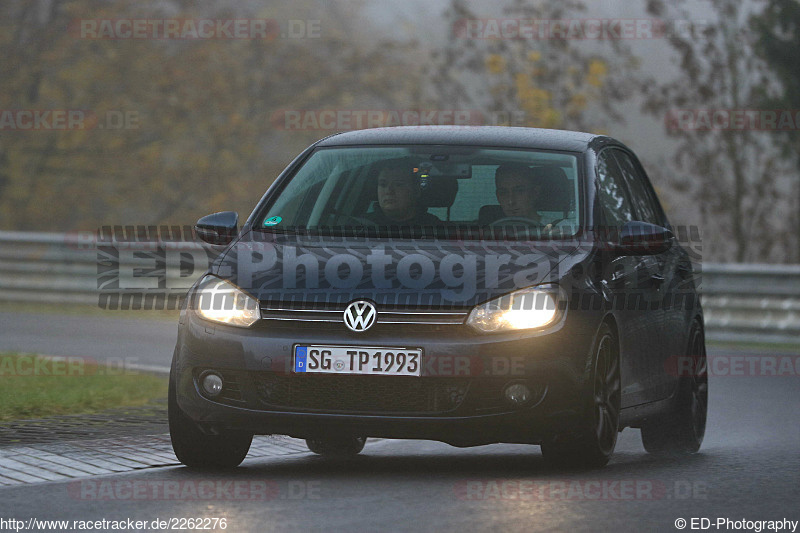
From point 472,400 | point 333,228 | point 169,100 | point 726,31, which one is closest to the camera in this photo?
point 472,400

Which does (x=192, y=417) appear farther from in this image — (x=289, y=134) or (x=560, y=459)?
(x=289, y=134)

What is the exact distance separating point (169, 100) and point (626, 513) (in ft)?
96.3

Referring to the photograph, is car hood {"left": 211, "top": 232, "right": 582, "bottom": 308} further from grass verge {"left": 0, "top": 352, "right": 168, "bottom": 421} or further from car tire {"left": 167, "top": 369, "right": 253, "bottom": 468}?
grass verge {"left": 0, "top": 352, "right": 168, "bottom": 421}

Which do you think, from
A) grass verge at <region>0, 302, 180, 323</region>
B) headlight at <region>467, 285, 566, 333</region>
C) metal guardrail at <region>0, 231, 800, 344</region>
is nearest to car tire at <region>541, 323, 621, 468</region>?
headlight at <region>467, 285, 566, 333</region>

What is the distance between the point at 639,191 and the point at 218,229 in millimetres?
2619

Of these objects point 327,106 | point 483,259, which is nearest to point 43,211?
point 327,106

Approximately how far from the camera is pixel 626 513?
679 centimetres

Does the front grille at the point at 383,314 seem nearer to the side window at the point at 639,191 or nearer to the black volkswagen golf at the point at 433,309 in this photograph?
the black volkswagen golf at the point at 433,309

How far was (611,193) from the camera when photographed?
9016mm

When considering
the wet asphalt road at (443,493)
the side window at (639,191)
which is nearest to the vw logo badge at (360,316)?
the wet asphalt road at (443,493)

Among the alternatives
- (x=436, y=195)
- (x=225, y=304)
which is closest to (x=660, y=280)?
(x=436, y=195)

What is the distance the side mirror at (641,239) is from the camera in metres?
8.45

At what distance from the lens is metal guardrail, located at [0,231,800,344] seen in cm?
2011

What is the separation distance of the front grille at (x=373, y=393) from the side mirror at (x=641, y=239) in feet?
4.80
